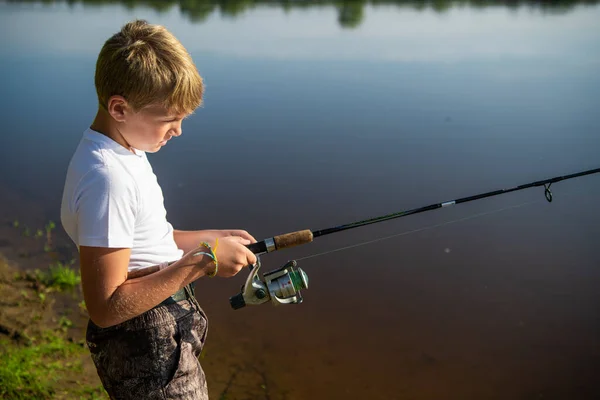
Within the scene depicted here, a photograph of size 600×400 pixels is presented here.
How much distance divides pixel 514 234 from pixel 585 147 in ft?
6.05

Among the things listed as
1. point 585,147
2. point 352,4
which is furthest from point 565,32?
point 352,4

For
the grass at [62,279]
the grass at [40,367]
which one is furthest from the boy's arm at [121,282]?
the grass at [62,279]

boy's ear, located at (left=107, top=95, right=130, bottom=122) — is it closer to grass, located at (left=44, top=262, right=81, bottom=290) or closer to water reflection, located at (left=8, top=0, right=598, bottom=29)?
grass, located at (left=44, top=262, right=81, bottom=290)

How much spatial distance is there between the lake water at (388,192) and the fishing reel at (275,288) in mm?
1460

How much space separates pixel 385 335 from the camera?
12.7 feet

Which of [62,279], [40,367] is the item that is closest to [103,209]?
[40,367]

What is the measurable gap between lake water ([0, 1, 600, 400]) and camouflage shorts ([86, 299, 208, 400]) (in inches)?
66.0

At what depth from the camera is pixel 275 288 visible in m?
2.06

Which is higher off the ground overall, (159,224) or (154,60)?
(154,60)

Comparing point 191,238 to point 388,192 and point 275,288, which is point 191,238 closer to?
point 275,288

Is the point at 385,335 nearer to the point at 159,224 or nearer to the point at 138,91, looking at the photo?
the point at 159,224

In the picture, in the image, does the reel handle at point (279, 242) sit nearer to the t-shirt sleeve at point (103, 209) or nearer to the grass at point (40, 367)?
the t-shirt sleeve at point (103, 209)

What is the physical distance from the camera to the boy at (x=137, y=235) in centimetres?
147

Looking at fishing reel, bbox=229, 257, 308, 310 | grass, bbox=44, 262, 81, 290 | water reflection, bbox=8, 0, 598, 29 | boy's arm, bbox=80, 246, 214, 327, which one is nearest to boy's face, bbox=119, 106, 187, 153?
boy's arm, bbox=80, 246, 214, 327
